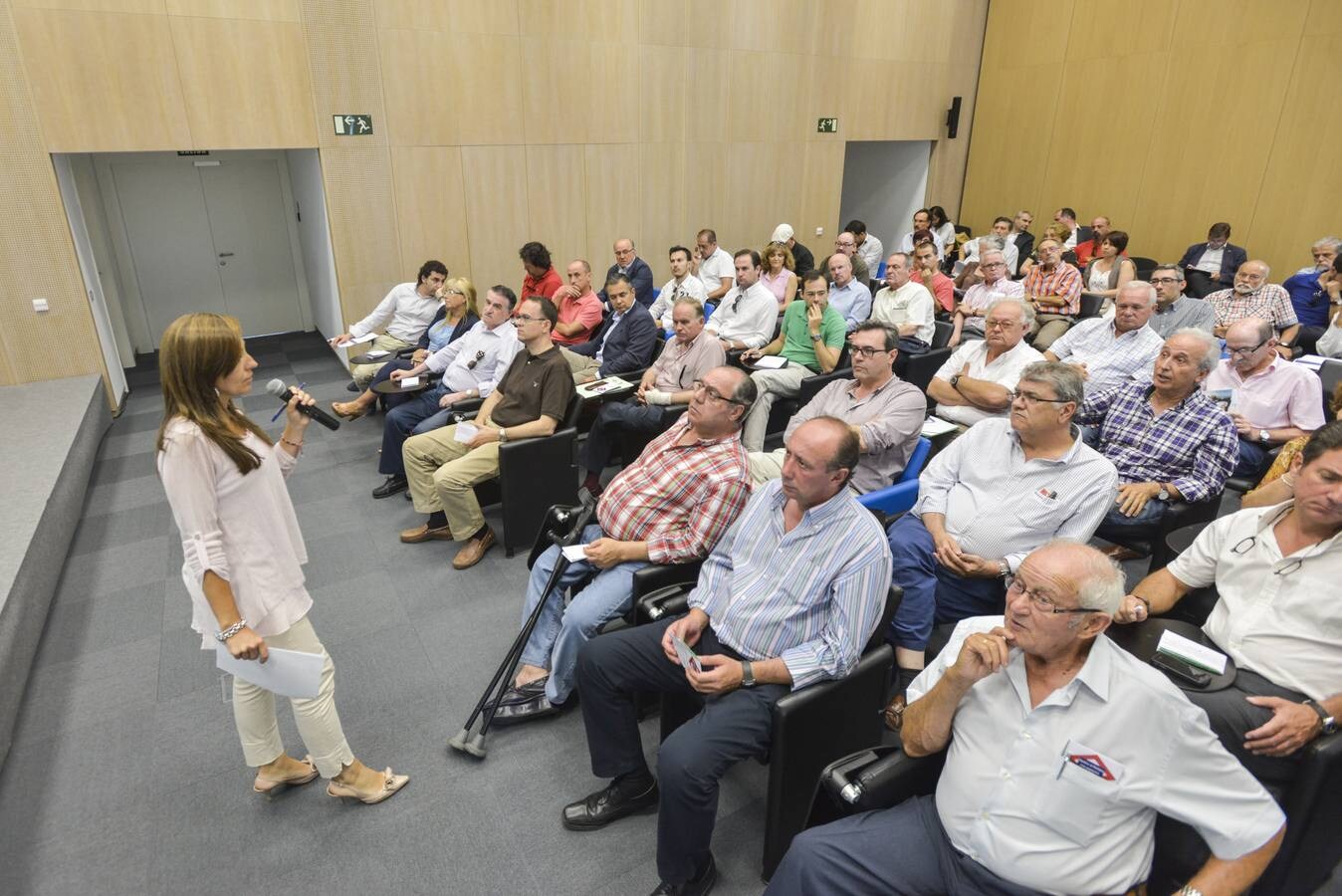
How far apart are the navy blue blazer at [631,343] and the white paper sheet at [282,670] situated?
3191 millimetres

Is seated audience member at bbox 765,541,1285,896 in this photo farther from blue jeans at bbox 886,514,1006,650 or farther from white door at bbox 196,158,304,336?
white door at bbox 196,158,304,336

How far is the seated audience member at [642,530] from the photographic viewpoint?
2.64 meters

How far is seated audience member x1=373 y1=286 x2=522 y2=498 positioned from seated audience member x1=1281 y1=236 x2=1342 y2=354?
5.83m

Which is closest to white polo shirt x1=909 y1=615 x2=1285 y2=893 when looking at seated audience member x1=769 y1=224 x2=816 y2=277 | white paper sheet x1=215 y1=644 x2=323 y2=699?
white paper sheet x1=215 y1=644 x2=323 y2=699

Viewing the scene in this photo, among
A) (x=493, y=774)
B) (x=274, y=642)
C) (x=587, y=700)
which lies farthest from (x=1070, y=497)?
(x=274, y=642)

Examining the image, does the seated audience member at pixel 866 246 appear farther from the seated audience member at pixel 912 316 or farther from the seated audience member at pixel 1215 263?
the seated audience member at pixel 1215 263

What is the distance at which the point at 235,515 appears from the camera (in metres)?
2.01

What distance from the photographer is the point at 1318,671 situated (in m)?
1.97

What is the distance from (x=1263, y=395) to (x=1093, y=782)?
3371 millimetres

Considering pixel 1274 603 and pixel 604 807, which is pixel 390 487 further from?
pixel 1274 603

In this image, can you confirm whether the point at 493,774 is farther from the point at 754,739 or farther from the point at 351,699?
the point at 754,739

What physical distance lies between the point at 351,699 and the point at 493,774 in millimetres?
750

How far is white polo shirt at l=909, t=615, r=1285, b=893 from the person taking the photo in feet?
4.90

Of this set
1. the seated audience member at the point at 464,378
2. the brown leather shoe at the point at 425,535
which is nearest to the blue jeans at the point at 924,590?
the brown leather shoe at the point at 425,535
